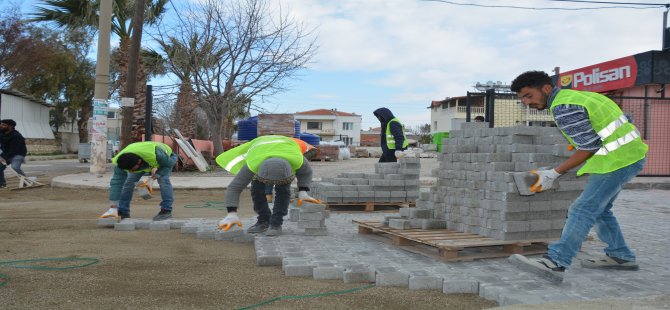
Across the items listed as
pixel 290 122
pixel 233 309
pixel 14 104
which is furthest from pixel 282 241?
pixel 14 104

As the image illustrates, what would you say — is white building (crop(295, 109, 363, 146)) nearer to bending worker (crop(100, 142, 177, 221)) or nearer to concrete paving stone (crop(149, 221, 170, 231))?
bending worker (crop(100, 142, 177, 221))

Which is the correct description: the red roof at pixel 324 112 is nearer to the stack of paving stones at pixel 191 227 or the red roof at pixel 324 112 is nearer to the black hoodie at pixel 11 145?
the black hoodie at pixel 11 145

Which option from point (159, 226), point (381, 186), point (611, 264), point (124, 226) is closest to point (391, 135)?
point (381, 186)

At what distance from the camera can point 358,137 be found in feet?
289

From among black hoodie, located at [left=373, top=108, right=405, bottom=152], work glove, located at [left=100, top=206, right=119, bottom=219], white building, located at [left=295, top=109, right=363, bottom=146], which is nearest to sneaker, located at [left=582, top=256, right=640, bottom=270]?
black hoodie, located at [left=373, top=108, right=405, bottom=152]

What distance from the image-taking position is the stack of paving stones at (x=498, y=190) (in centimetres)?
511

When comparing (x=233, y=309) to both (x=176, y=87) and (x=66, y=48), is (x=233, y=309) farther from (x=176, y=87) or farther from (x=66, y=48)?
(x=66, y=48)

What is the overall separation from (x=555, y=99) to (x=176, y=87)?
16145 mm

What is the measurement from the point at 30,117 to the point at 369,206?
Result: 3110 centimetres

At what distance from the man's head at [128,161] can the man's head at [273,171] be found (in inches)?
80.6

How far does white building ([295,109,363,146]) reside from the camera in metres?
83.8

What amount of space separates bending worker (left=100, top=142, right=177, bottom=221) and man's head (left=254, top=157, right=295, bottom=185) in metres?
2.10

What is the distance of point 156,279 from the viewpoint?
4.35 m

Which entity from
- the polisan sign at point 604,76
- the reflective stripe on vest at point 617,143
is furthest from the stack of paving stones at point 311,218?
the polisan sign at point 604,76
